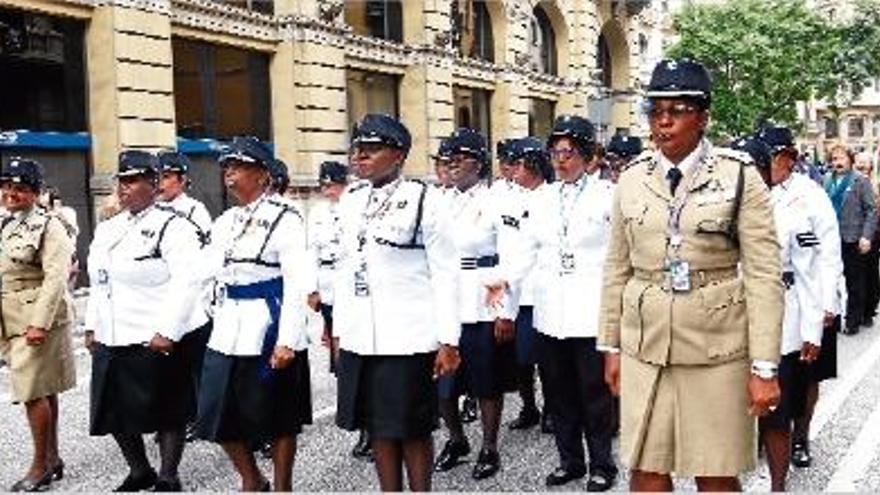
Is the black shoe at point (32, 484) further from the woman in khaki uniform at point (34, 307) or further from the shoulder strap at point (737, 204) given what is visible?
the shoulder strap at point (737, 204)

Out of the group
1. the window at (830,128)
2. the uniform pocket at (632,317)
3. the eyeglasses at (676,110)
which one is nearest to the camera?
the eyeglasses at (676,110)

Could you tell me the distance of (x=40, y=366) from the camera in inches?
257

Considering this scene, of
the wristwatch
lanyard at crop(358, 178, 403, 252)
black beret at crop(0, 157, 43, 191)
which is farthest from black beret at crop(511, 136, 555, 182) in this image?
the wristwatch

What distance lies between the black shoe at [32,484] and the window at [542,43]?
26889 millimetres

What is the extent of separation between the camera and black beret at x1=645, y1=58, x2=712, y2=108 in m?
4.02

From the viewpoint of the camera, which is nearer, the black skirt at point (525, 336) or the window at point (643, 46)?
the black skirt at point (525, 336)

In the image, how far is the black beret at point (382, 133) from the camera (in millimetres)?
5129

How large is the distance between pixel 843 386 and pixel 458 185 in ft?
13.6

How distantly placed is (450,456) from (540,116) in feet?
88.7

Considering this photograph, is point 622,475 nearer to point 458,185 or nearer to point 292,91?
point 458,185

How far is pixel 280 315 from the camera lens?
5.39 m

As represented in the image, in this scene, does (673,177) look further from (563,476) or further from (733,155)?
(563,476)

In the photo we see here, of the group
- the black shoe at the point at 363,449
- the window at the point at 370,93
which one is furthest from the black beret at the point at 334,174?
the window at the point at 370,93

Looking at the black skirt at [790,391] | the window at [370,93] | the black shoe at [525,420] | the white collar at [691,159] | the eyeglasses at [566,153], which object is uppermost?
the window at [370,93]
